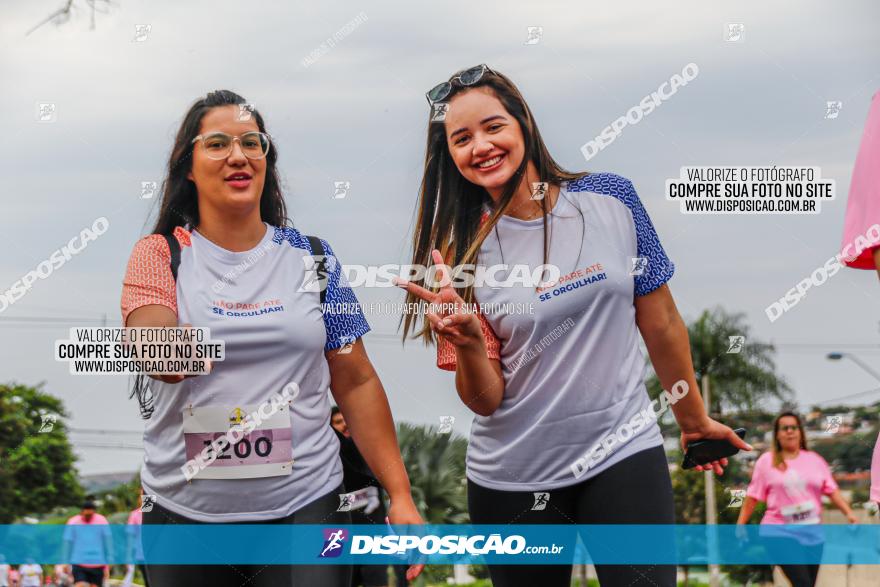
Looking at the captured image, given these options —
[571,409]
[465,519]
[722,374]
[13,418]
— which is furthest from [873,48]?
[13,418]

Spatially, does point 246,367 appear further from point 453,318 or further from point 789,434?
point 789,434

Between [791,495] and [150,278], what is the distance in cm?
347

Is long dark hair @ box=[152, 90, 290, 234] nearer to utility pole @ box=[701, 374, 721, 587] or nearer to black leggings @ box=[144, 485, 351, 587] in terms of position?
black leggings @ box=[144, 485, 351, 587]

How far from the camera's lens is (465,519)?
5.28m

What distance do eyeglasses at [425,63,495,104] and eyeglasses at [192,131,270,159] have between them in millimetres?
758

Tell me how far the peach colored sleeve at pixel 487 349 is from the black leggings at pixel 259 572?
2.52 feet

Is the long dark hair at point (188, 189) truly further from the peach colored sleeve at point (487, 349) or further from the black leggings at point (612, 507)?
the black leggings at point (612, 507)

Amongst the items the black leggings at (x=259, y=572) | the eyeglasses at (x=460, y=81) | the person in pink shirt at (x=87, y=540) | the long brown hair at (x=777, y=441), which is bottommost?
the person in pink shirt at (x=87, y=540)

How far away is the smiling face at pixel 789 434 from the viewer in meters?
5.63

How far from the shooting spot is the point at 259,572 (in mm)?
3752

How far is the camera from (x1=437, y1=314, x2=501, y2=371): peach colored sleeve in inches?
165

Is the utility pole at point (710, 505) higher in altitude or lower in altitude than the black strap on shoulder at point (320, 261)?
lower

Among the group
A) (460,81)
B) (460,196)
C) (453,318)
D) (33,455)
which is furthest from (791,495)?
(33,455)

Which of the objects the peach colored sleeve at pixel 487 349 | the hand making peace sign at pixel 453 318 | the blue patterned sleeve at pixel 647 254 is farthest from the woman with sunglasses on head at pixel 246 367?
the blue patterned sleeve at pixel 647 254
